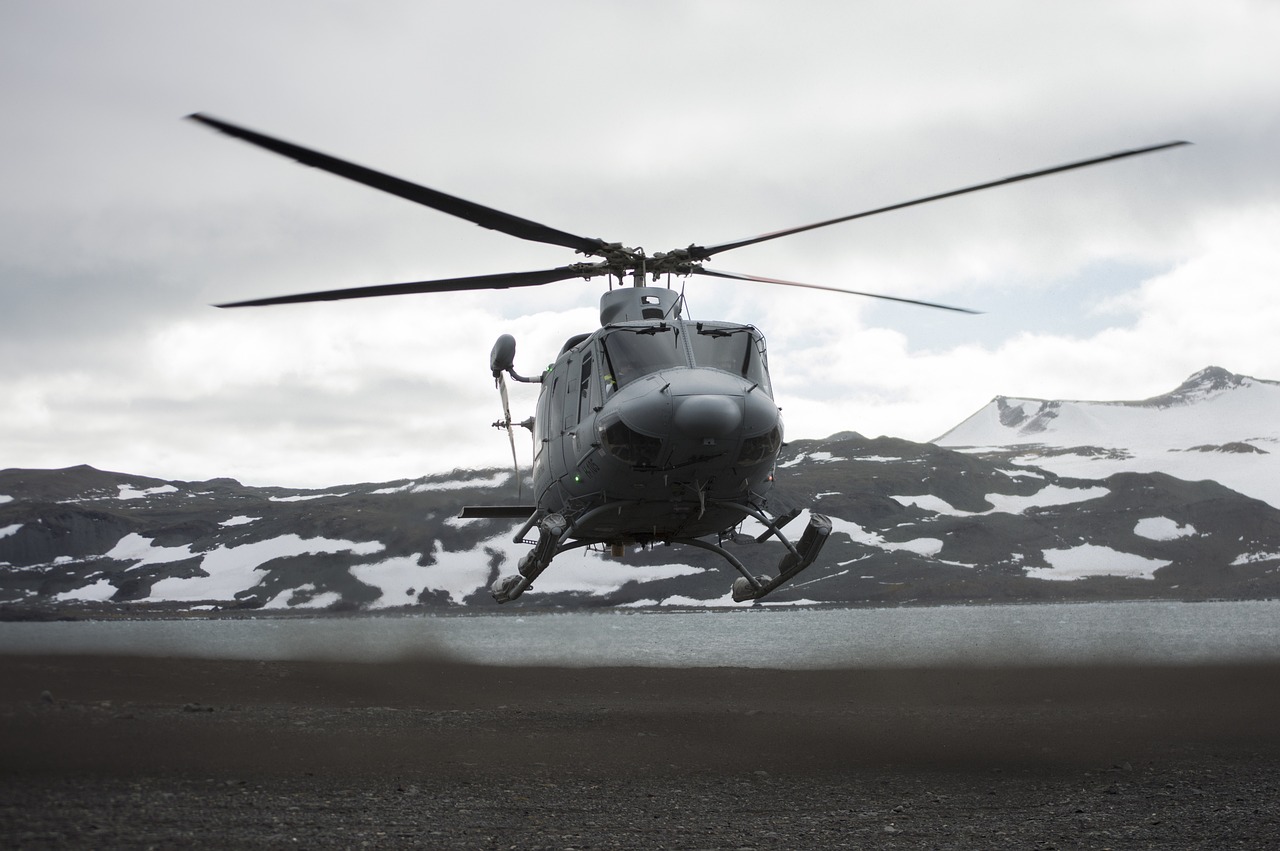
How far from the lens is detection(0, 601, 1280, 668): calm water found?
8044 centimetres

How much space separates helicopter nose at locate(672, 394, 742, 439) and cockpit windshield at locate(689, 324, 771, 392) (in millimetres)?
1688

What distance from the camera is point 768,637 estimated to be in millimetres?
133375

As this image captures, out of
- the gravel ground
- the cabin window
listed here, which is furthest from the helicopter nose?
the gravel ground

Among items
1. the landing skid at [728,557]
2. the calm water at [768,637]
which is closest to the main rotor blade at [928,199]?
the landing skid at [728,557]

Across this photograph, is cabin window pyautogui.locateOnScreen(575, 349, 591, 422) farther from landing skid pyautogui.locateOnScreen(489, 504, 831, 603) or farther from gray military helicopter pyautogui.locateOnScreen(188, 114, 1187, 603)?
landing skid pyautogui.locateOnScreen(489, 504, 831, 603)

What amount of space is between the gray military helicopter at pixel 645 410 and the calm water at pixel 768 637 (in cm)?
954

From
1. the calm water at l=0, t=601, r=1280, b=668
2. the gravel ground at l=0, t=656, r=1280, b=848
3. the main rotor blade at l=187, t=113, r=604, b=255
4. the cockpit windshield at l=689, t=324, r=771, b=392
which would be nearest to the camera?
the main rotor blade at l=187, t=113, r=604, b=255

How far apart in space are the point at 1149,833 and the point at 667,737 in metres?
Result: 14.5

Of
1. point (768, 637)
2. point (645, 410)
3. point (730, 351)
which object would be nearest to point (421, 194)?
point (645, 410)

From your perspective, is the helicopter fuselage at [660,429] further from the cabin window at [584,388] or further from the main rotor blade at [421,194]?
the main rotor blade at [421,194]

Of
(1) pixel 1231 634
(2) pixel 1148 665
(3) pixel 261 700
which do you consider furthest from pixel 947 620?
(3) pixel 261 700

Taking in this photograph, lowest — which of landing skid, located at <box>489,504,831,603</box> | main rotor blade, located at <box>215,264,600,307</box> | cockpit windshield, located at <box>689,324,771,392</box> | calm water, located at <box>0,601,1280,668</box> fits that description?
calm water, located at <box>0,601,1280,668</box>

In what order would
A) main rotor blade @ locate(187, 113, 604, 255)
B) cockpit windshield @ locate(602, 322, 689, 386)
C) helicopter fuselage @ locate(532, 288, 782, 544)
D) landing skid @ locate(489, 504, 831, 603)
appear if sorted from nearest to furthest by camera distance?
main rotor blade @ locate(187, 113, 604, 255)
helicopter fuselage @ locate(532, 288, 782, 544)
cockpit windshield @ locate(602, 322, 689, 386)
landing skid @ locate(489, 504, 831, 603)

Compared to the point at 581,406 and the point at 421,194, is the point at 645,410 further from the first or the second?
the point at 421,194
